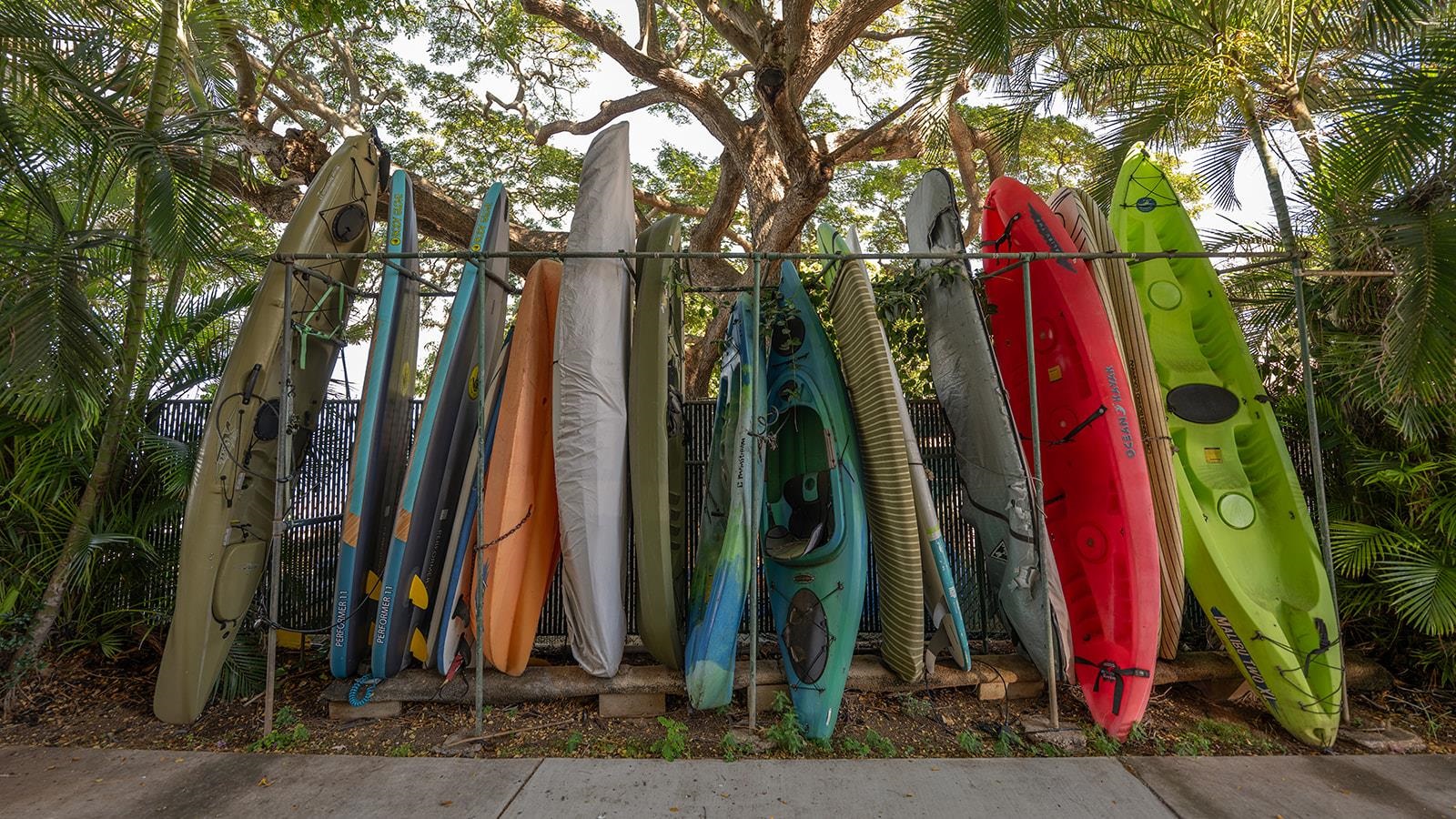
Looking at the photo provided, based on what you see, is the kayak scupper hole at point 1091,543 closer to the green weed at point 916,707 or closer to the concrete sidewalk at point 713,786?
the concrete sidewalk at point 713,786

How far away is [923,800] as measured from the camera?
2350 millimetres

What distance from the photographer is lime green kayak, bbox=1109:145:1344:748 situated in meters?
Answer: 2.90

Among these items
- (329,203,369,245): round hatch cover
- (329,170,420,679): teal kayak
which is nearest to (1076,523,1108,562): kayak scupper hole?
(329,170,420,679): teal kayak

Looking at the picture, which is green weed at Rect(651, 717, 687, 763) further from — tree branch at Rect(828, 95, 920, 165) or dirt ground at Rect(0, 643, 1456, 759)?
tree branch at Rect(828, 95, 920, 165)

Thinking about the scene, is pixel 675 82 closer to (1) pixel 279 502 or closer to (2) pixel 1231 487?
(1) pixel 279 502

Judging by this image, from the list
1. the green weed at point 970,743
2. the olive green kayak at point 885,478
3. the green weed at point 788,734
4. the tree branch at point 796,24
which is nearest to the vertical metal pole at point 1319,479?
the green weed at point 970,743

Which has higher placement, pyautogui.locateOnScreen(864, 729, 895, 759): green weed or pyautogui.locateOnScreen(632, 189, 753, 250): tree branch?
pyautogui.locateOnScreen(632, 189, 753, 250): tree branch

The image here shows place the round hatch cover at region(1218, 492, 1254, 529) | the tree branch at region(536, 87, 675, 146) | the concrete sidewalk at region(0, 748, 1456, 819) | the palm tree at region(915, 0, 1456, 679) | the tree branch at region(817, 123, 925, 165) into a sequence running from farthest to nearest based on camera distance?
the tree branch at region(536, 87, 675, 146), the tree branch at region(817, 123, 925, 165), the round hatch cover at region(1218, 492, 1254, 529), the palm tree at region(915, 0, 1456, 679), the concrete sidewalk at region(0, 748, 1456, 819)

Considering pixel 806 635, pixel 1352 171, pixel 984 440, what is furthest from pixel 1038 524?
pixel 1352 171

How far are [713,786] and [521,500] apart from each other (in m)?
1.49

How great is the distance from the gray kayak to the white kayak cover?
1.63 meters

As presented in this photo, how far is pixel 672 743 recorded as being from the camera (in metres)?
2.71

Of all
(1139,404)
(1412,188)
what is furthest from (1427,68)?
(1139,404)

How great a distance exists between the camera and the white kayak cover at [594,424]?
306 cm
